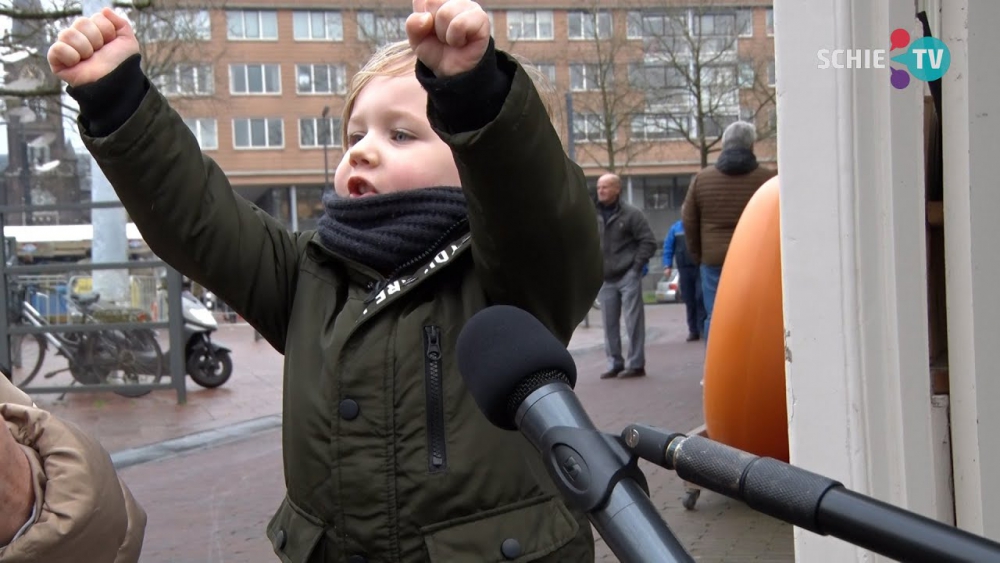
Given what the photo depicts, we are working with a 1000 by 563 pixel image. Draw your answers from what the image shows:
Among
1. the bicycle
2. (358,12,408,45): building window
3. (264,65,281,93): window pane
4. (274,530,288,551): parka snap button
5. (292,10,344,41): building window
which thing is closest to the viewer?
(274,530,288,551): parka snap button

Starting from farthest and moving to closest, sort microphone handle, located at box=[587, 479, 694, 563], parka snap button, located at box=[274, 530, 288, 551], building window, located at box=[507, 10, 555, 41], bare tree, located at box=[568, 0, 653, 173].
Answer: building window, located at box=[507, 10, 555, 41]
bare tree, located at box=[568, 0, 653, 173]
parka snap button, located at box=[274, 530, 288, 551]
microphone handle, located at box=[587, 479, 694, 563]

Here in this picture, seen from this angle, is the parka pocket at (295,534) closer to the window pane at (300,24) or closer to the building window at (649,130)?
the building window at (649,130)

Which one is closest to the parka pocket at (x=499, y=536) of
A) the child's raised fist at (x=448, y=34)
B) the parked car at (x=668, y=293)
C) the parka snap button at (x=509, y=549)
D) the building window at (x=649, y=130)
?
the parka snap button at (x=509, y=549)

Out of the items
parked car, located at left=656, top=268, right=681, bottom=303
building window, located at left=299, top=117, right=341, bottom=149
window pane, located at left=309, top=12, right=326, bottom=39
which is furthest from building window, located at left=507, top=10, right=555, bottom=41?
parked car, located at left=656, top=268, right=681, bottom=303

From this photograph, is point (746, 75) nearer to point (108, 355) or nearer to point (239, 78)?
point (108, 355)

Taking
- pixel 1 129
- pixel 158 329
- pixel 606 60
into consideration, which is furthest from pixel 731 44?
pixel 158 329

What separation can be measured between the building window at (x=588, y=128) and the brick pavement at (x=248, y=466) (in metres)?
24.4

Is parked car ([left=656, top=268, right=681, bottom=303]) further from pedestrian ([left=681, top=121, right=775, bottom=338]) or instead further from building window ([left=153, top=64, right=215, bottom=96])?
pedestrian ([left=681, top=121, right=775, bottom=338])

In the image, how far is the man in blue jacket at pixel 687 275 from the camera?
40.4ft

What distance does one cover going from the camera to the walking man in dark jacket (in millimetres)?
9812

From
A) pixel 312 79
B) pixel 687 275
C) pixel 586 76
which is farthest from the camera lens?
pixel 312 79

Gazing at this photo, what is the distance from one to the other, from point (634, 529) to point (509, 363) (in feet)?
0.71

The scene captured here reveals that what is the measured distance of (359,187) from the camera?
1776 millimetres

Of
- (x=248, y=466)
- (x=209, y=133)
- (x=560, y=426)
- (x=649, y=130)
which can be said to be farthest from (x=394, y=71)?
(x=209, y=133)
